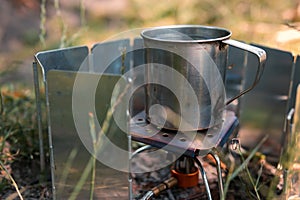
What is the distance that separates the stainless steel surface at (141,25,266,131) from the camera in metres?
1.02

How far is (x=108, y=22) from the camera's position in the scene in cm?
395

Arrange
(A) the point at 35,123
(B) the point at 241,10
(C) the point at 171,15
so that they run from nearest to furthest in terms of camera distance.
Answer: (A) the point at 35,123 → (B) the point at 241,10 → (C) the point at 171,15

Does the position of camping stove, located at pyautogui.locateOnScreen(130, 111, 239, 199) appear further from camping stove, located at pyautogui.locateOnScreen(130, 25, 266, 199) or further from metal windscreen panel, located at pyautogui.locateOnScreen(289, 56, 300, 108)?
metal windscreen panel, located at pyautogui.locateOnScreen(289, 56, 300, 108)

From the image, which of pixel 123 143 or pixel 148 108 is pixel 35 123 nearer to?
pixel 148 108

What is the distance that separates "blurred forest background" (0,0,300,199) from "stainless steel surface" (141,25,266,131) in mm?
506

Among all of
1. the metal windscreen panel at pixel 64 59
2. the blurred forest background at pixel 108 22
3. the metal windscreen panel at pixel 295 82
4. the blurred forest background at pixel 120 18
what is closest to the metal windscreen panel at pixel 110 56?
the metal windscreen panel at pixel 64 59

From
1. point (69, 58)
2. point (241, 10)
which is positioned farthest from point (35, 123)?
point (241, 10)

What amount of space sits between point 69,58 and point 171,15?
89.1 inches

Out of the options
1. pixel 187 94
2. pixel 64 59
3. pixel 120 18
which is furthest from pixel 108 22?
pixel 187 94

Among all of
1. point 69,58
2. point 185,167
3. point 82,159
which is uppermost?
point 69,58

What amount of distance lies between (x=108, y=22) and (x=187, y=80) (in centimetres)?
302

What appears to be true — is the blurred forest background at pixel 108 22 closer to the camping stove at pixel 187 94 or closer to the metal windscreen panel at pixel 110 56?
the metal windscreen panel at pixel 110 56

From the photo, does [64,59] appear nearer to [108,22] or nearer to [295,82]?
[295,82]

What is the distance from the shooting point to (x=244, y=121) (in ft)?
5.10
